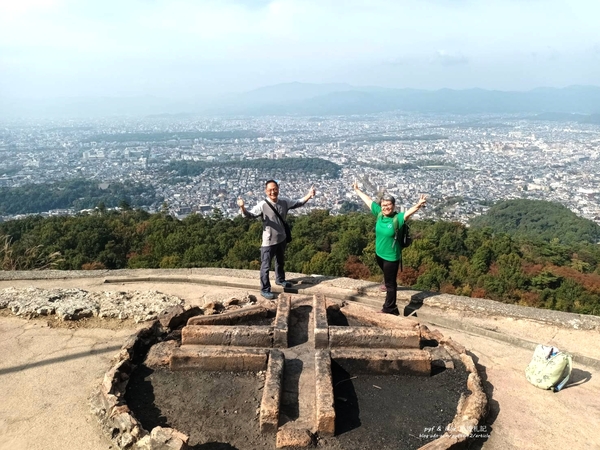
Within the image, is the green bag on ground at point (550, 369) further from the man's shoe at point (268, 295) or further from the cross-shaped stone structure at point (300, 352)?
the man's shoe at point (268, 295)

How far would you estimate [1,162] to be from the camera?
60656 millimetres

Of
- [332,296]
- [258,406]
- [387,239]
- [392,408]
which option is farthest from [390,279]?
[258,406]

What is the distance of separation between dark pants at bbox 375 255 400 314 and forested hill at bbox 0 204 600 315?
6203 mm

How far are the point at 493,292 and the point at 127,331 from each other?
1056cm

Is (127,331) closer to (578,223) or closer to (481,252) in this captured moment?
(481,252)

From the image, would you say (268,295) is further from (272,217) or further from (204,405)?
(204,405)

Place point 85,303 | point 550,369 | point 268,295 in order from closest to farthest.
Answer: point 550,369 → point 85,303 → point 268,295

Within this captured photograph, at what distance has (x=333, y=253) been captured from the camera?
16.5 metres

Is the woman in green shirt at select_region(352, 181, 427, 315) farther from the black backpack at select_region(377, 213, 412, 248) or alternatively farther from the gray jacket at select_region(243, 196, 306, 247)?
the gray jacket at select_region(243, 196, 306, 247)

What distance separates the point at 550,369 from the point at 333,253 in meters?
11.0

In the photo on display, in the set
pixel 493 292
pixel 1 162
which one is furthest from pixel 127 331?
pixel 1 162

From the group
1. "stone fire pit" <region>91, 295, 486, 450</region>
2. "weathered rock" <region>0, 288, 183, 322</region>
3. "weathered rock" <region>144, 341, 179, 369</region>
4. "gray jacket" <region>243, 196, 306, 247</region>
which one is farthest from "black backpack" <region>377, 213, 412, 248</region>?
"weathered rock" <region>0, 288, 183, 322</region>

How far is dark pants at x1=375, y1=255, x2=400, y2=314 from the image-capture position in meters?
7.10

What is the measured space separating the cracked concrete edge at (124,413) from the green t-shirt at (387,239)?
3666 mm
